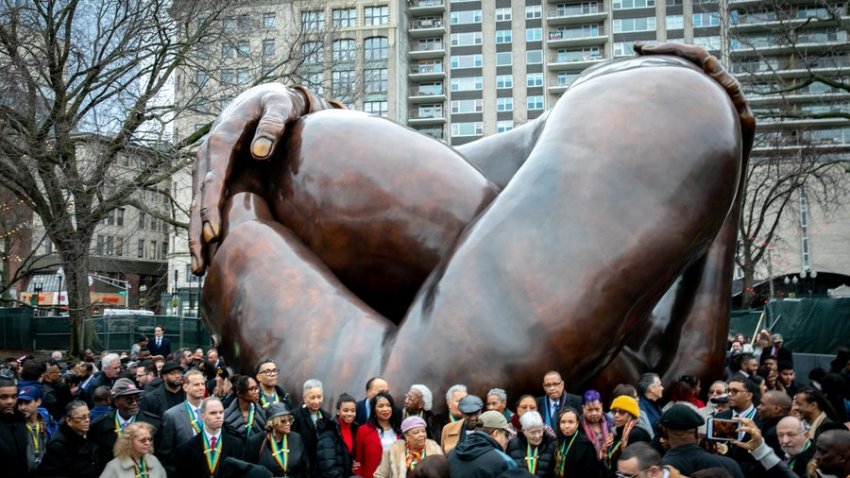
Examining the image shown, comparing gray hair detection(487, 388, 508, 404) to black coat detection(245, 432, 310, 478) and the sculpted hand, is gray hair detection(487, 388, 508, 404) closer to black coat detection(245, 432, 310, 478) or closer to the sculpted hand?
black coat detection(245, 432, 310, 478)

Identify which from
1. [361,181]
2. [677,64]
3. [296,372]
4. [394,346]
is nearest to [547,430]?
[394,346]

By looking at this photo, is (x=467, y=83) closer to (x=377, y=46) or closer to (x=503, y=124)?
(x=503, y=124)

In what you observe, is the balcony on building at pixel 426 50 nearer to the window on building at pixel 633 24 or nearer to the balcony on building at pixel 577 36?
the balcony on building at pixel 577 36

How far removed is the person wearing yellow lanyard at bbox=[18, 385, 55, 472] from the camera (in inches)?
259

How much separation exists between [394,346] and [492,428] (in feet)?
5.72

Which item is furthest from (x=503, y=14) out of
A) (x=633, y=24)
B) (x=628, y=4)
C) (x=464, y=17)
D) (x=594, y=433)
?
(x=594, y=433)

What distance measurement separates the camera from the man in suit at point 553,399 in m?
6.21

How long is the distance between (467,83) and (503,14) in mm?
7144

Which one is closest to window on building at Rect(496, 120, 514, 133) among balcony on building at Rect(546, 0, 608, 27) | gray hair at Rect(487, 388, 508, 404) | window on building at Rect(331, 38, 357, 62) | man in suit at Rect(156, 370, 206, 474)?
balcony on building at Rect(546, 0, 608, 27)

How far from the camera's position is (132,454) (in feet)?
17.7

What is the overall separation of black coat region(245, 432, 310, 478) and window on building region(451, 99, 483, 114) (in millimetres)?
71969

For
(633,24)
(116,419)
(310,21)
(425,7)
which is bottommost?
(116,419)

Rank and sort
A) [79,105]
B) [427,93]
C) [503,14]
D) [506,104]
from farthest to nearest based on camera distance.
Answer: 1. [427,93]
2. [503,14]
3. [506,104]
4. [79,105]

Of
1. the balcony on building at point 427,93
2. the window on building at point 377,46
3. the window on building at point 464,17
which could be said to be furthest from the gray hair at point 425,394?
the window on building at point 464,17
